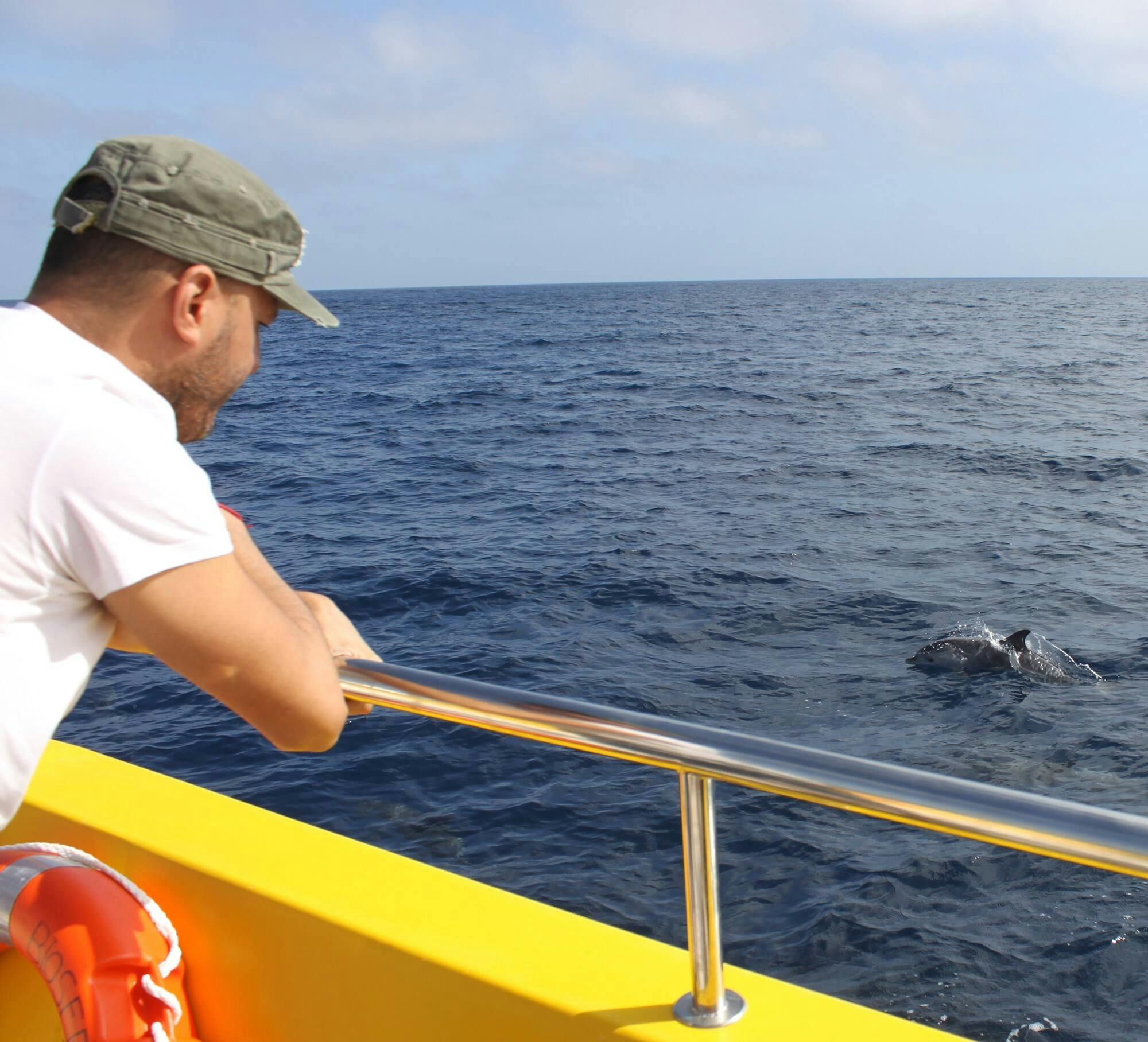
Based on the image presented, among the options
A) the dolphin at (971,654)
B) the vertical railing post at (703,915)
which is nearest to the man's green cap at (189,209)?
the vertical railing post at (703,915)

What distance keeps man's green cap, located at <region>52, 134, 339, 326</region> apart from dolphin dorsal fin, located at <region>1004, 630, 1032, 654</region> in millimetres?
8721

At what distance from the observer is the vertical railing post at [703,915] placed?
52.3 inches

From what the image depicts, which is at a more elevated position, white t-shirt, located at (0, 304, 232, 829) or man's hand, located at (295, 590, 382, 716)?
white t-shirt, located at (0, 304, 232, 829)

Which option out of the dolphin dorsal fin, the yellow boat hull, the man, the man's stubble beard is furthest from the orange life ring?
the dolphin dorsal fin

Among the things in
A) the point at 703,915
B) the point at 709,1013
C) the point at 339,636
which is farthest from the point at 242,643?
the point at 709,1013

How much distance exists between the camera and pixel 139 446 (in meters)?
0.97

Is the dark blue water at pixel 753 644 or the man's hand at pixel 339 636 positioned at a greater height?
the man's hand at pixel 339 636

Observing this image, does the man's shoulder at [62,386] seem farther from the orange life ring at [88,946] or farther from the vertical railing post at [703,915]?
the orange life ring at [88,946]

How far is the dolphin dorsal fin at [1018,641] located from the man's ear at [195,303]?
28.8 feet

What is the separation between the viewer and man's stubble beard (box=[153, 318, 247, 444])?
112 cm

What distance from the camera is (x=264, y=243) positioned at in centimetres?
114

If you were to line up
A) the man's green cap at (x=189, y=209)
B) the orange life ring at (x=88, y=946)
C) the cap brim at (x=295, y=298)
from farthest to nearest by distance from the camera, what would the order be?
the orange life ring at (x=88, y=946)
the cap brim at (x=295, y=298)
the man's green cap at (x=189, y=209)

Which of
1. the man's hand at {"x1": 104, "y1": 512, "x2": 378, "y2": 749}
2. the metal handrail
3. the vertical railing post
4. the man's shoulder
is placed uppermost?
the man's shoulder

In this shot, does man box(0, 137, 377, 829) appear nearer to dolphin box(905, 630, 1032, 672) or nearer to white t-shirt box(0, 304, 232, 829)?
white t-shirt box(0, 304, 232, 829)
